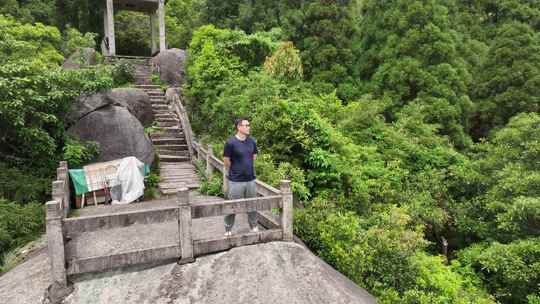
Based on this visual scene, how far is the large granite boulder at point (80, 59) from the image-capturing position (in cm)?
1278

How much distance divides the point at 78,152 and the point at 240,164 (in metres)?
6.27

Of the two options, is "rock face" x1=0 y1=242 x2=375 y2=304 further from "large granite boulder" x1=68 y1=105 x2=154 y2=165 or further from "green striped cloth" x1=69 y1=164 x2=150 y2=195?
"large granite boulder" x1=68 y1=105 x2=154 y2=165

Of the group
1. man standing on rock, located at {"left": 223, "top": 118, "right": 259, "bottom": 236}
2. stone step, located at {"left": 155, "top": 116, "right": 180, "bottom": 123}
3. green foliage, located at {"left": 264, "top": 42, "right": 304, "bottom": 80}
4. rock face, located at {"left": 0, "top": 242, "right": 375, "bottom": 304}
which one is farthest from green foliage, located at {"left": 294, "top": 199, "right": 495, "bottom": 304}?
stone step, located at {"left": 155, "top": 116, "right": 180, "bottom": 123}

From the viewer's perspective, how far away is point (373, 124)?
1256 cm

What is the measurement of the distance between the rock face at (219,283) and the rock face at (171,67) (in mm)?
14812

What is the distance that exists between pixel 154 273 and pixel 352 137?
915 centimetres

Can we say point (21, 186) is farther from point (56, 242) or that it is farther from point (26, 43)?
point (56, 242)

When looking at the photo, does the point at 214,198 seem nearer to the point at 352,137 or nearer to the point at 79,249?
the point at 79,249

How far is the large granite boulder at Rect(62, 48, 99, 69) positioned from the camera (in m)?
12.8

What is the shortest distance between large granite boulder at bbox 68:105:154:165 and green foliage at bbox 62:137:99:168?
0.29 meters

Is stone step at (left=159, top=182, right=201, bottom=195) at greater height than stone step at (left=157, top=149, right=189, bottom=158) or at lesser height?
lesser

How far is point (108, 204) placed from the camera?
28.7ft

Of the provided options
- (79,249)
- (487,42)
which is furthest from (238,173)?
(487,42)

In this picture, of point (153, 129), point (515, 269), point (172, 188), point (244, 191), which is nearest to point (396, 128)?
point (515, 269)
